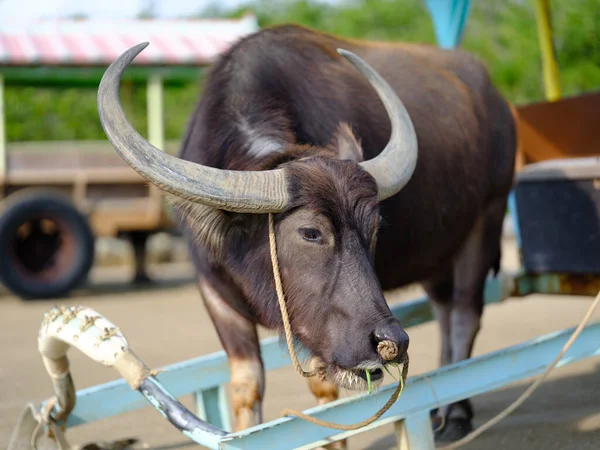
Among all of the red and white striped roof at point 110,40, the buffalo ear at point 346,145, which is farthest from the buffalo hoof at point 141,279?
the buffalo ear at point 346,145

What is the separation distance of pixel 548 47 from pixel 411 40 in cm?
2332

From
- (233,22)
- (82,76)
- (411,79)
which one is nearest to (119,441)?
(411,79)

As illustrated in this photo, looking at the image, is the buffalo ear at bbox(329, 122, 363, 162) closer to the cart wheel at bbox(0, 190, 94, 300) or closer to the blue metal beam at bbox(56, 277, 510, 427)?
the blue metal beam at bbox(56, 277, 510, 427)

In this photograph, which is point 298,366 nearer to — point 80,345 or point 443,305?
point 80,345

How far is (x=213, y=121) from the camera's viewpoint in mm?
3584

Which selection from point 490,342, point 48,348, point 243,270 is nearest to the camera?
point 243,270

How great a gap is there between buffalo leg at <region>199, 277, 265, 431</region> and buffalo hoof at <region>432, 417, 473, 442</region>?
1236mm

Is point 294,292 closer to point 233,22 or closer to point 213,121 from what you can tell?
point 213,121

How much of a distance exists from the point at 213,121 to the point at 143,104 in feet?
81.8

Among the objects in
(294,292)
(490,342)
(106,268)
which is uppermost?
(294,292)

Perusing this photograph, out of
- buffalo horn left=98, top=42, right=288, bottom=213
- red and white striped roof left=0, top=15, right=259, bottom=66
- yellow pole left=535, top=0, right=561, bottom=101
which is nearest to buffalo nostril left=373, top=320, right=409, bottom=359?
buffalo horn left=98, top=42, right=288, bottom=213

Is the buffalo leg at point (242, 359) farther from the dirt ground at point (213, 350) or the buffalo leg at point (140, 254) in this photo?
the buffalo leg at point (140, 254)

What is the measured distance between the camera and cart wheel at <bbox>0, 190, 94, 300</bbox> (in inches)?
374

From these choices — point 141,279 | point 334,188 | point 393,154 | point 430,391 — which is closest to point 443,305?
point 430,391
